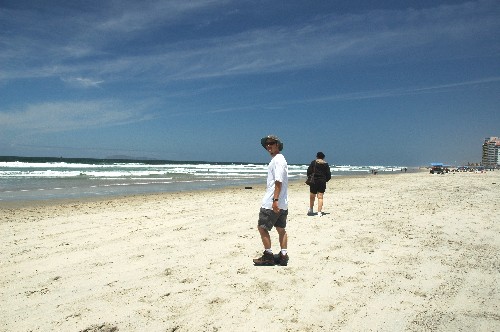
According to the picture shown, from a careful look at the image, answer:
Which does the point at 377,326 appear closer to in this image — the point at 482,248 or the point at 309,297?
the point at 309,297

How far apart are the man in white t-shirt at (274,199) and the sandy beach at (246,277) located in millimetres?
239

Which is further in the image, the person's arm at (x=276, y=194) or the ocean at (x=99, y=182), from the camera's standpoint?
the ocean at (x=99, y=182)

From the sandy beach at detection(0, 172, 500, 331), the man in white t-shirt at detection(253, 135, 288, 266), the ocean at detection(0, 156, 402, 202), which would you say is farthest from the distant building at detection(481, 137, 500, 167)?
the man in white t-shirt at detection(253, 135, 288, 266)

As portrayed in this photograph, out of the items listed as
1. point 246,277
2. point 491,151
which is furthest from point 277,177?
point 491,151

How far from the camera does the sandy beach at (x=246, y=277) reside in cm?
340

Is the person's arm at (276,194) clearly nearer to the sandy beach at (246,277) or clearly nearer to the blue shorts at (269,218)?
the blue shorts at (269,218)

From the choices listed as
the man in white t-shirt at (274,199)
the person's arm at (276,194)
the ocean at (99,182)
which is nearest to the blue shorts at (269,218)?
the man in white t-shirt at (274,199)

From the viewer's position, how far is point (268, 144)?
5031 mm

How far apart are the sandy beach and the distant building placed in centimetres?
10580

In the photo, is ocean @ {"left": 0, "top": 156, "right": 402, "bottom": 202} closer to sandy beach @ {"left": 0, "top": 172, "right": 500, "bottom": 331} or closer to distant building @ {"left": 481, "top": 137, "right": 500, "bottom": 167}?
sandy beach @ {"left": 0, "top": 172, "right": 500, "bottom": 331}

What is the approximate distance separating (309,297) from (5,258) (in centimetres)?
479

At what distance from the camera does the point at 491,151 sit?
98.5 meters

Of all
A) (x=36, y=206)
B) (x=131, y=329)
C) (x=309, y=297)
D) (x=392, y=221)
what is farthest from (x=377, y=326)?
(x=36, y=206)

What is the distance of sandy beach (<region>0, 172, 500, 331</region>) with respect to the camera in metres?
3.40
